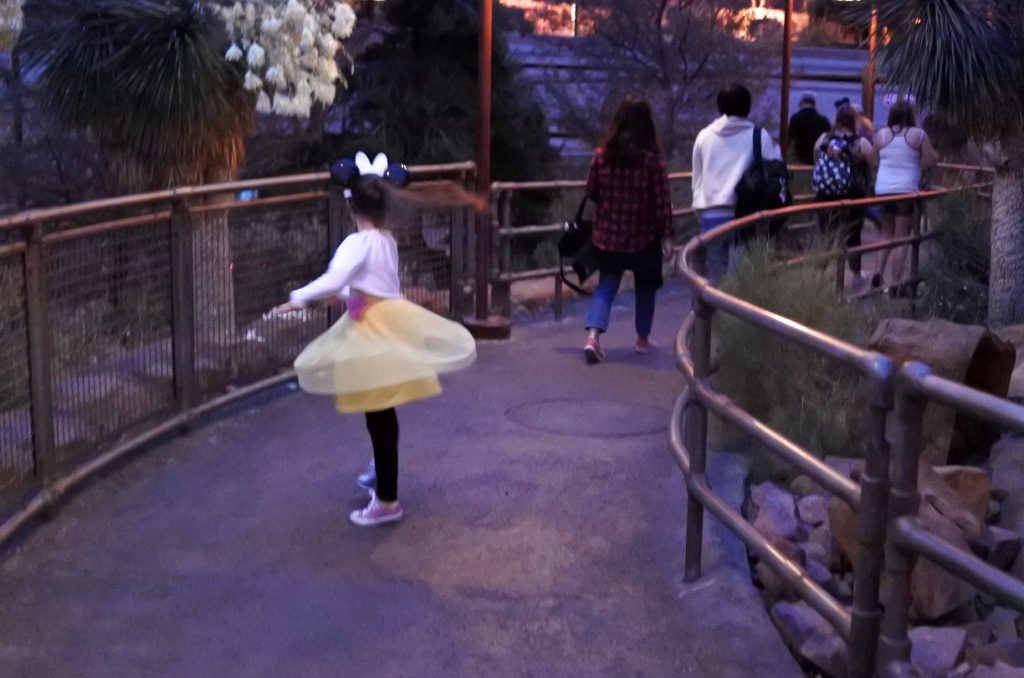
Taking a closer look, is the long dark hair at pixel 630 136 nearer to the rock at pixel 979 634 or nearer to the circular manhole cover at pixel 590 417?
the circular manhole cover at pixel 590 417

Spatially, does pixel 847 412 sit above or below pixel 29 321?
below

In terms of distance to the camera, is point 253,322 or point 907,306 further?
point 907,306

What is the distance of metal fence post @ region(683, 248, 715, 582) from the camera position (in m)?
4.95

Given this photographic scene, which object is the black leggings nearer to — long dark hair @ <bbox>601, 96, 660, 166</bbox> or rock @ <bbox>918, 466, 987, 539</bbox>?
rock @ <bbox>918, 466, 987, 539</bbox>

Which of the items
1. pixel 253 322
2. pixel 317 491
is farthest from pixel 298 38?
pixel 317 491

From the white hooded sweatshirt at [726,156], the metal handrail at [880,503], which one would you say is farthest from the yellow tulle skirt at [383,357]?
the white hooded sweatshirt at [726,156]

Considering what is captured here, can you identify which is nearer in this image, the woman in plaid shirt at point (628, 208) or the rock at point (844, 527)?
the rock at point (844, 527)

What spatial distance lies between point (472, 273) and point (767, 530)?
5313 mm

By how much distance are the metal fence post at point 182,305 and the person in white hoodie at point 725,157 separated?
3769mm

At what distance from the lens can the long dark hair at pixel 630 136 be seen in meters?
9.40

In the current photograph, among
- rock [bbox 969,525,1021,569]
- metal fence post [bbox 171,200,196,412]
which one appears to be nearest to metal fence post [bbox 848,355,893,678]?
rock [bbox 969,525,1021,569]

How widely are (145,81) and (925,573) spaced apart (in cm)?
594

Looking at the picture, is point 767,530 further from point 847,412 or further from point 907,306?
point 907,306

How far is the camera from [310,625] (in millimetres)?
4875
